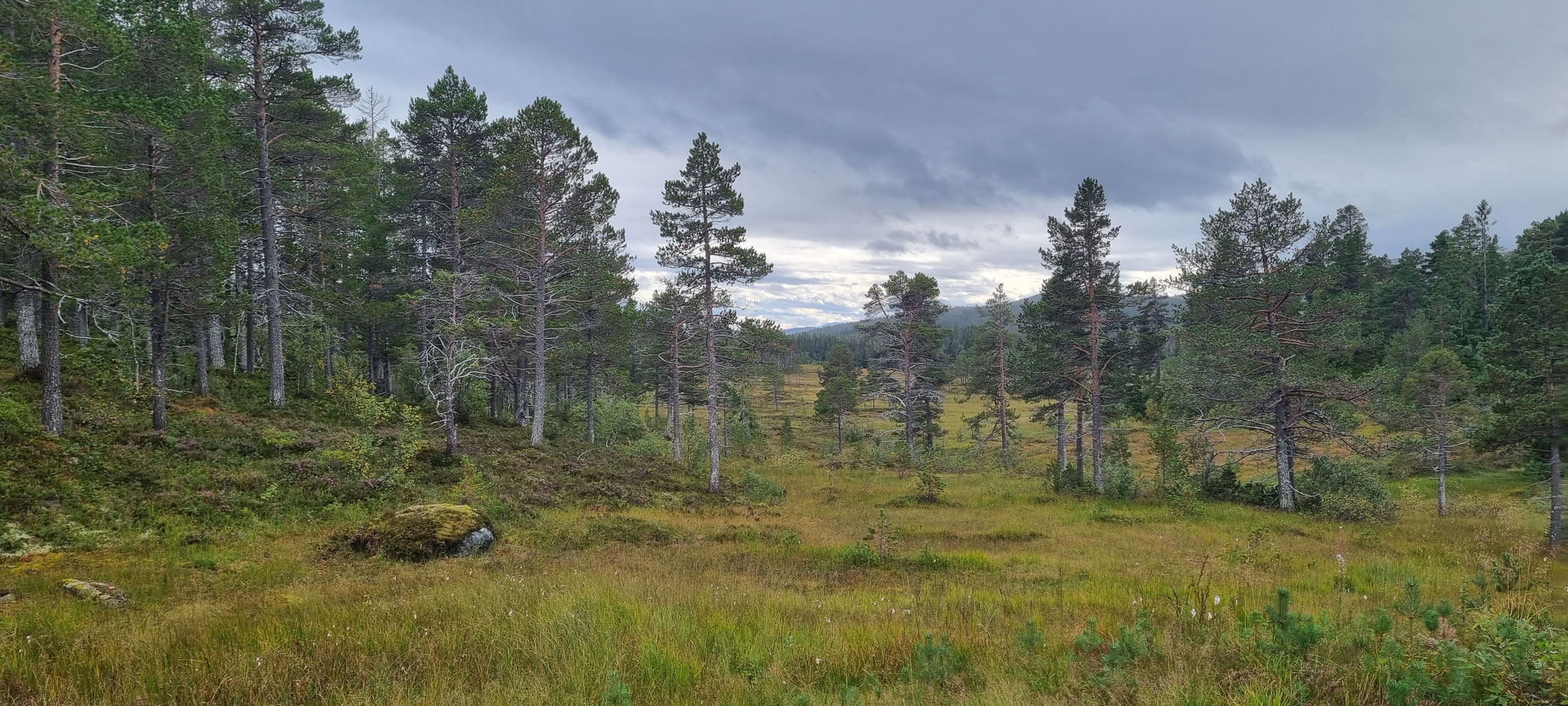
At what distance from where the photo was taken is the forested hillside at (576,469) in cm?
443

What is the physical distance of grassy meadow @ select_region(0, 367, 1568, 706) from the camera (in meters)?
3.87

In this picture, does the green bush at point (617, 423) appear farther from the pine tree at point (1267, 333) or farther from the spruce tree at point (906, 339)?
the pine tree at point (1267, 333)

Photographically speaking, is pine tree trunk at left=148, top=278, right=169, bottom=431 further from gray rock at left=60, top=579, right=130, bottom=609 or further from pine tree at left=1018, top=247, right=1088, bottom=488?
pine tree at left=1018, top=247, right=1088, bottom=488

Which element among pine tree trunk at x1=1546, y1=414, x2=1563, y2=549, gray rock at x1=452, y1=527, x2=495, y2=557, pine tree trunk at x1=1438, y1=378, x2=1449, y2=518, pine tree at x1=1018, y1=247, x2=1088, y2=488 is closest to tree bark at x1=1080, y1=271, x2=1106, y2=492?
pine tree at x1=1018, y1=247, x2=1088, y2=488

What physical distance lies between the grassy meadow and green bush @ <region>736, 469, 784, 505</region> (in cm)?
875

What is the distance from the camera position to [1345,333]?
19641 millimetres

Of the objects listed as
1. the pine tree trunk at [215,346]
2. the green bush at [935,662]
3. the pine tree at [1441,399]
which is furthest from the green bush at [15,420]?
the pine tree at [1441,399]

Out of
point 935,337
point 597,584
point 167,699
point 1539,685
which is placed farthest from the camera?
point 935,337

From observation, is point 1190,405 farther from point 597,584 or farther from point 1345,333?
point 597,584

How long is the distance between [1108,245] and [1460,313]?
42.9 metres

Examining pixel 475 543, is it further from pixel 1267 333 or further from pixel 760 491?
pixel 1267 333

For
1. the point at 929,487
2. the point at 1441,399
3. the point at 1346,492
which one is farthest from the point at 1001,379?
the point at 1441,399

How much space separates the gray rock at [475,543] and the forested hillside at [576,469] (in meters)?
0.11

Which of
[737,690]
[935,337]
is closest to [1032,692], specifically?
[737,690]
